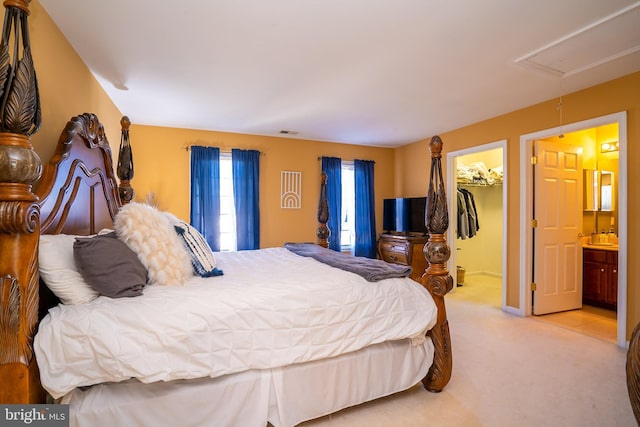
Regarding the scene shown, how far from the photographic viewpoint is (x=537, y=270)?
3.71 metres

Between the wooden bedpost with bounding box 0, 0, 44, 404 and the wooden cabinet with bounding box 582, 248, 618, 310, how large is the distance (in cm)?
536

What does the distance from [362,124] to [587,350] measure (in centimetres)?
340

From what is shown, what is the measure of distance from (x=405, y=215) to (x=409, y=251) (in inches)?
27.9

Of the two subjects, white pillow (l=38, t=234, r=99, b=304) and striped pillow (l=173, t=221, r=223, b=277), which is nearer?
white pillow (l=38, t=234, r=99, b=304)

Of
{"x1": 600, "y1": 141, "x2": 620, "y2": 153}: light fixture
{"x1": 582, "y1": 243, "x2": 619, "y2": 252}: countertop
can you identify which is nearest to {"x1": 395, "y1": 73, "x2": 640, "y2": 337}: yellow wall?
{"x1": 582, "y1": 243, "x2": 619, "y2": 252}: countertop

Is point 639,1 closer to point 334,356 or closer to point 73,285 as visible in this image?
point 334,356

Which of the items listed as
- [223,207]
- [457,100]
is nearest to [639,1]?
→ [457,100]

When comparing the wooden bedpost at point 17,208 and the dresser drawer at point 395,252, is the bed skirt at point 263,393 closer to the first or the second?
the wooden bedpost at point 17,208

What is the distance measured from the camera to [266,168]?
4930 mm

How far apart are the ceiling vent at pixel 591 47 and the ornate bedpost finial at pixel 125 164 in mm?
3459

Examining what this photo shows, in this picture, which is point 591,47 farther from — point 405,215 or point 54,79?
point 54,79

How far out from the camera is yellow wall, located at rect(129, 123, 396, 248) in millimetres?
4344

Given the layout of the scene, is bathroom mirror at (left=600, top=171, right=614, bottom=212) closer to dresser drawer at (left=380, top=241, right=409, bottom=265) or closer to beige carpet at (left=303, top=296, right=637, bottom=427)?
beige carpet at (left=303, top=296, right=637, bottom=427)

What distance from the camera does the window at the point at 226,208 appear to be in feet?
15.5
